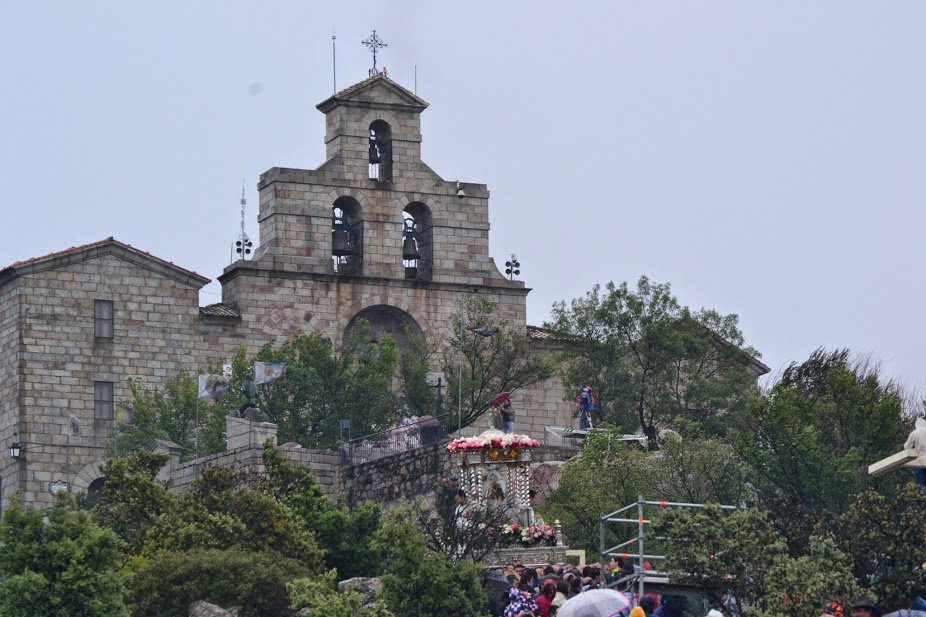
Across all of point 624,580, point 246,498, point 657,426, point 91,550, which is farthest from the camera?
point 657,426

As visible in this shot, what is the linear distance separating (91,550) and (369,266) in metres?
32.8

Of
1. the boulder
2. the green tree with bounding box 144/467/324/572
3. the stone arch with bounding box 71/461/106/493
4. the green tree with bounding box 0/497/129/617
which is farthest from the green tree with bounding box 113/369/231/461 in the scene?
the boulder

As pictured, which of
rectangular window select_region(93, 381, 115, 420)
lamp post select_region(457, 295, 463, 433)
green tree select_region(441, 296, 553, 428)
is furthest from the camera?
rectangular window select_region(93, 381, 115, 420)

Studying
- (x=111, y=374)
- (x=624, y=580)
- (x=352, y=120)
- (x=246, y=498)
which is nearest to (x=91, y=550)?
(x=246, y=498)

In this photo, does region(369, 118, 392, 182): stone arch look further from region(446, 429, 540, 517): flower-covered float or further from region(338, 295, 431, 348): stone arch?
region(446, 429, 540, 517): flower-covered float

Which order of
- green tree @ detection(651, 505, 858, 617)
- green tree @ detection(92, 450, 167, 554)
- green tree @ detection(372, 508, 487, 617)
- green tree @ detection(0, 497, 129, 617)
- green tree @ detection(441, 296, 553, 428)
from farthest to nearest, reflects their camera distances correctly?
green tree @ detection(441, 296, 553, 428) → green tree @ detection(92, 450, 167, 554) → green tree @ detection(0, 497, 129, 617) → green tree @ detection(372, 508, 487, 617) → green tree @ detection(651, 505, 858, 617)

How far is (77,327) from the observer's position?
77.0 m

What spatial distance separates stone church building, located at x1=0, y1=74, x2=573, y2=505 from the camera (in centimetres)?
7606

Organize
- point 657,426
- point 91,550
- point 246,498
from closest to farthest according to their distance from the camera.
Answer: point 91,550
point 246,498
point 657,426

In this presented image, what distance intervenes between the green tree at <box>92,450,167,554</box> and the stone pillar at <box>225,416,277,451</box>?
6462 millimetres

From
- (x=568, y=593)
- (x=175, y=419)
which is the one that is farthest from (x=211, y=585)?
(x=175, y=419)

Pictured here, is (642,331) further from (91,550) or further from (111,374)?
(91,550)

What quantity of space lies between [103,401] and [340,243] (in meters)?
8.23

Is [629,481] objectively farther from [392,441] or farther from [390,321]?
[390,321]
